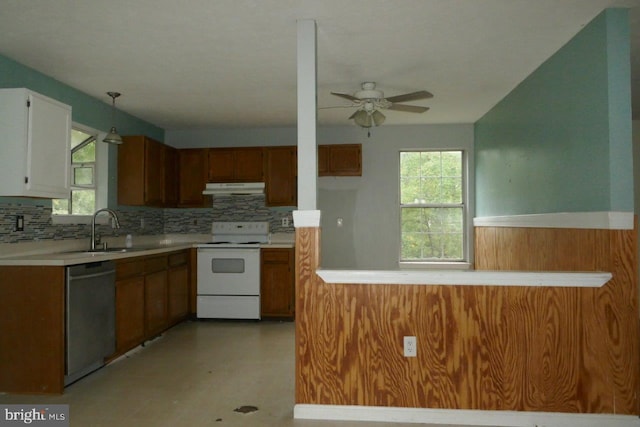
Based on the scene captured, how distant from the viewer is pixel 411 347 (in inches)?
98.9

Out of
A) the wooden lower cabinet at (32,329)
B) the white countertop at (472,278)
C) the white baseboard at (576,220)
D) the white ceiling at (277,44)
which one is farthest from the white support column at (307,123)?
the wooden lower cabinet at (32,329)

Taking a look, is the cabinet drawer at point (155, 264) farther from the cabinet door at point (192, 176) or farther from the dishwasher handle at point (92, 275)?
the cabinet door at point (192, 176)

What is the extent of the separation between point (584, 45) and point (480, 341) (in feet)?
6.67

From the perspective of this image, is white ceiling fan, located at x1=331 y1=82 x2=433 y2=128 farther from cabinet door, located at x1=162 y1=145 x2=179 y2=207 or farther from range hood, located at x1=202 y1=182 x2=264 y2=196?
cabinet door, located at x1=162 y1=145 x2=179 y2=207

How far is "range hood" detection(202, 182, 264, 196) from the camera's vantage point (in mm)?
5430

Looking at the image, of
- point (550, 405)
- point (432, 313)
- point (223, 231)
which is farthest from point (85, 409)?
point (223, 231)

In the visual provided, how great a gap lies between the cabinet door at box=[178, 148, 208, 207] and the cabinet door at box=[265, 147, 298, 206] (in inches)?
34.7

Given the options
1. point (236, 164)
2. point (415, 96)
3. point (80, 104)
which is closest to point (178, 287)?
point (236, 164)

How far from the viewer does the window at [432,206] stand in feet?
18.7

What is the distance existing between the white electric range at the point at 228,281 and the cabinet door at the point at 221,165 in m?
0.97

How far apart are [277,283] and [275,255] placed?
0.34 metres

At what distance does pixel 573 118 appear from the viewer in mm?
2875

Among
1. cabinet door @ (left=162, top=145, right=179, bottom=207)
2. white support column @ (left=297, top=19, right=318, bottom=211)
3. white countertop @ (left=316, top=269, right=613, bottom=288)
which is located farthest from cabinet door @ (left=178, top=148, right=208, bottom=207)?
white countertop @ (left=316, top=269, right=613, bottom=288)

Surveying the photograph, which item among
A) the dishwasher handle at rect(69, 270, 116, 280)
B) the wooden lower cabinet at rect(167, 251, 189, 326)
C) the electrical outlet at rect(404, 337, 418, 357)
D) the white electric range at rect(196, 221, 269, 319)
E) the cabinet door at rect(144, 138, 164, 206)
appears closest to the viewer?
the electrical outlet at rect(404, 337, 418, 357)
